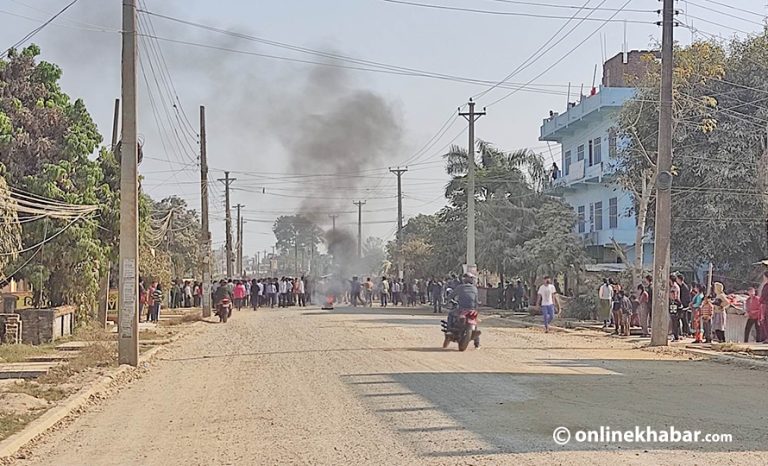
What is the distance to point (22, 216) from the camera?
76.0ft

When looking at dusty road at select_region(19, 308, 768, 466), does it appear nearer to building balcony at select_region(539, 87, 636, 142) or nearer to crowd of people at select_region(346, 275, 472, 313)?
building balcony at select_region(539, 87, 636, 142)

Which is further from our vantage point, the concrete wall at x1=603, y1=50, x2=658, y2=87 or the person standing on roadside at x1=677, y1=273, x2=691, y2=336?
the concrete wall at x1=603, y1=50, x2=658, y2=87

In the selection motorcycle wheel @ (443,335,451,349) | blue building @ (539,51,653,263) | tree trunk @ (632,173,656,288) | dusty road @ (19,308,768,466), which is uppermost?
blue building @ (539,51,653,263)

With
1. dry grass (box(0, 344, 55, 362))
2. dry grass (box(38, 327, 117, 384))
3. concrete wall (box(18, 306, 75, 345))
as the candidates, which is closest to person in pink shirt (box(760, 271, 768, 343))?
dry grass (box(38, 327, 117, 384))

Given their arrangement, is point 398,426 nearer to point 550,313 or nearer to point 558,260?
point 550,313

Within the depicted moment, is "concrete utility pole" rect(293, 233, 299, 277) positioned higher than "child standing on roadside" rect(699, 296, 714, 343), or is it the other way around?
"concrete utility pole" rect(293, 233, 299, 277)

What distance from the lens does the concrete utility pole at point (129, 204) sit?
59.1ft

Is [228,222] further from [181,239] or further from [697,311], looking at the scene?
[697,311]

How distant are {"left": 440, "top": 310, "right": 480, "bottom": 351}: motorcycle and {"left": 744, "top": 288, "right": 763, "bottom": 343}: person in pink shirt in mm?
6496

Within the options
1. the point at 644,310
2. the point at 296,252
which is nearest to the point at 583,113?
the point at 644,310

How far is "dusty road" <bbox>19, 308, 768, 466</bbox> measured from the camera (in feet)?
29.7

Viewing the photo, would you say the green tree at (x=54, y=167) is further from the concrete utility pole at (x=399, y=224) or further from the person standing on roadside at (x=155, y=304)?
the concrete utility pole at (x=399, y=224)

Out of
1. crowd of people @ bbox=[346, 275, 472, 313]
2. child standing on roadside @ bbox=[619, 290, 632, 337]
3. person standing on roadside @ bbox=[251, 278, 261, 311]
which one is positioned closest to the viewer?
child standing on roadside @ bbox=[619, 290, 632, 337]

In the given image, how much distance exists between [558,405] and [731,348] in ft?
33.5
